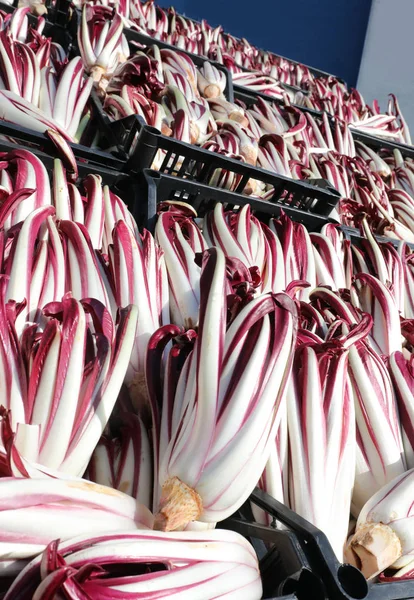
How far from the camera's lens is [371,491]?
3.22 ft

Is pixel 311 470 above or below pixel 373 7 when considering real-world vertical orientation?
below

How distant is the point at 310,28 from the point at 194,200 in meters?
5.55

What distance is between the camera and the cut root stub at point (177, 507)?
0.72m

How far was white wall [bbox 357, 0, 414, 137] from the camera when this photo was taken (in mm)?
5707

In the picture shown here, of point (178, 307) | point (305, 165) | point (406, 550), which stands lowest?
point (406, 550)

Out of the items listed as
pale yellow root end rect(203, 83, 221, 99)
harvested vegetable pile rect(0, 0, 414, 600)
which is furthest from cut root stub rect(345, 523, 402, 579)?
pale yellow root end rect(203, 83, 221, 99)

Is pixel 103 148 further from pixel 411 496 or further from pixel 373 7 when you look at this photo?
pixel 373 7

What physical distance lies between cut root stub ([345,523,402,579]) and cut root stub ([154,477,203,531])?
27 centimetres

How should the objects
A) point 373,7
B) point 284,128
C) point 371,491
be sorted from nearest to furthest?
point 371,491 → point 284,128 → point 373,7

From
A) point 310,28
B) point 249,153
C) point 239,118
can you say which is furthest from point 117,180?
point 310,28

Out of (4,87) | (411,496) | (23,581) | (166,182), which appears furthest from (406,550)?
(4,87)

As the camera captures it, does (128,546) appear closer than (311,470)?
Yes

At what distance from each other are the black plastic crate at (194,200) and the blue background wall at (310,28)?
17.0 feet

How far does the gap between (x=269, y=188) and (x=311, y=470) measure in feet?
4.31
